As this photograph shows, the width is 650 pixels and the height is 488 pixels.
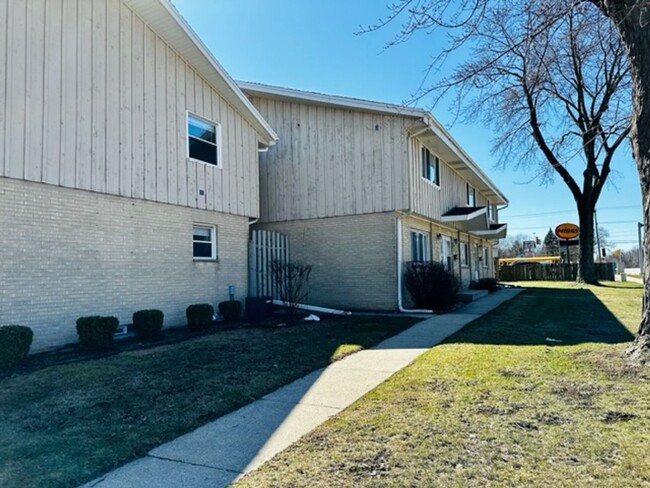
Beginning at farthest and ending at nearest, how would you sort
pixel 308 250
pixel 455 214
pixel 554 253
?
pixel 554 253, pixel 455 214, pixel 308 250

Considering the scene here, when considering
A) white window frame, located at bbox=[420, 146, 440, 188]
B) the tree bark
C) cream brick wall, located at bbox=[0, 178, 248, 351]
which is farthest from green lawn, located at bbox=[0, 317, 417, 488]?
white window frame, located at bbox=[420, 146, 440, 188]

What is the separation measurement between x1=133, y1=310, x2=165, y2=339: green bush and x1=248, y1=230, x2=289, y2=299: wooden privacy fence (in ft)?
13.6

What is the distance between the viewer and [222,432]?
13.9 feet

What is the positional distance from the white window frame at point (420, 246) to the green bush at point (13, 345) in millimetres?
10526

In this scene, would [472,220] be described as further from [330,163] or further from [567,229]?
[567,229]

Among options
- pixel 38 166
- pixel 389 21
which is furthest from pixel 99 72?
pixel 389 21

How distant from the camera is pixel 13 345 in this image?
6.92 m

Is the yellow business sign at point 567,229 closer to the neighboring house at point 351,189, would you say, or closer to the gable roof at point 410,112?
the gable roof at point 410,112

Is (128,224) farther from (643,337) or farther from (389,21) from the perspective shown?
(643,337)

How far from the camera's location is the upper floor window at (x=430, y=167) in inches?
603

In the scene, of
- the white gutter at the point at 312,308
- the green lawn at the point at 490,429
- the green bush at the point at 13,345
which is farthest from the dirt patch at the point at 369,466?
the white gutter at the point at 312,308

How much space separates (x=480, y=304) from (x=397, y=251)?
4.13 meters

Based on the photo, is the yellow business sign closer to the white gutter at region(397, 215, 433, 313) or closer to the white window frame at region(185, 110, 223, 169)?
the white gutter at region(397, 215, 433, 313)

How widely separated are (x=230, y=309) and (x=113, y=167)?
178 inches
